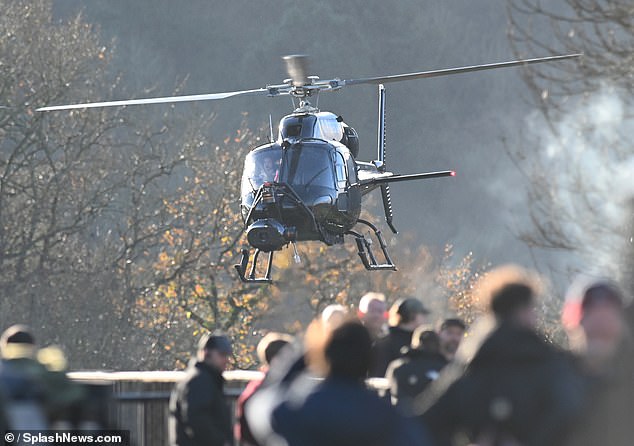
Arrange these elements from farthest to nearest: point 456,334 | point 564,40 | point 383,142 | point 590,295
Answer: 1. point 383,142
2. point 564,40
3. point 456,334
4. point 590,295

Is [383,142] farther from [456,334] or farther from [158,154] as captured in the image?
[456,334]

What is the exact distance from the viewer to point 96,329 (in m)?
44.0

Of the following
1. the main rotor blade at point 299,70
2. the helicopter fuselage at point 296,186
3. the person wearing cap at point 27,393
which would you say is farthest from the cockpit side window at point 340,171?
the person wearing cap at point 27,393

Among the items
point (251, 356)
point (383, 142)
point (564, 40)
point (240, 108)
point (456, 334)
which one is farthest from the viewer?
point (240, 108)

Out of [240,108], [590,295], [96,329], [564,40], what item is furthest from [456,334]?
[240,108]

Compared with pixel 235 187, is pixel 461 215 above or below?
above

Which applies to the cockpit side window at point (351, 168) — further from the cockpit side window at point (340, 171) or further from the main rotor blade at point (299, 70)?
the main rotor blade at point (299, 70)

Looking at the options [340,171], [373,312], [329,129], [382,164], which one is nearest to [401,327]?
[373,312]

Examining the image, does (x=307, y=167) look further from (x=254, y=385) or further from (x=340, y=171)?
(x=254, y=385)

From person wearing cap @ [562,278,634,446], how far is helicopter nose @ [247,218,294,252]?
63.9 feet

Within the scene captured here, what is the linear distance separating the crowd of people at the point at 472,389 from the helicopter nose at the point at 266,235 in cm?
1812

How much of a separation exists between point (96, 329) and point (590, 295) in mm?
38274

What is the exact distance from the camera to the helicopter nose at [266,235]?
2603 centimetres

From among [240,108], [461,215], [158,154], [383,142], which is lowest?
[383,142]
